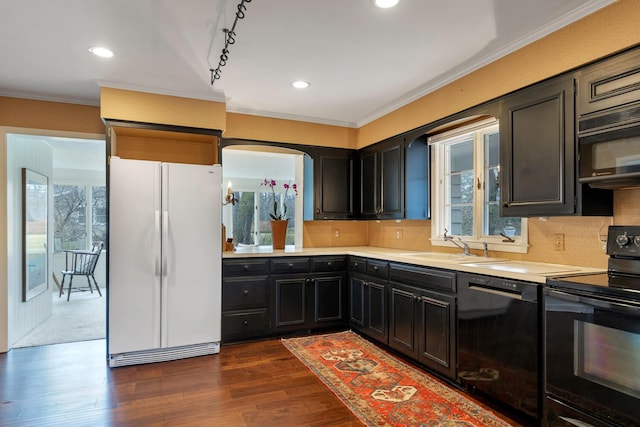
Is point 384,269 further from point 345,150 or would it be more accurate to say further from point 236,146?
point 236,146

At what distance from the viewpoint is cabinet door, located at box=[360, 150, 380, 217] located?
4.43 metres

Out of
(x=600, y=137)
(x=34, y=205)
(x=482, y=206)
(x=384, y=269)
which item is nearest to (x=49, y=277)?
(x=34, y=205)

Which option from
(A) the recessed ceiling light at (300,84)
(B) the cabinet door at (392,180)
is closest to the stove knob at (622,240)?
(B) the cabinet door at (392,180)

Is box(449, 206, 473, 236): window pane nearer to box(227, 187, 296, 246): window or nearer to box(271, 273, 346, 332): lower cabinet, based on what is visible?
box(271, 273, 346, 332): lower cabinet

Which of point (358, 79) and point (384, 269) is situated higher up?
point (358, 79)

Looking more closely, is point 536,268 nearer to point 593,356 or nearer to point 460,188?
point 593,356

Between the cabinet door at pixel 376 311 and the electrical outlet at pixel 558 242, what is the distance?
4.72 ft

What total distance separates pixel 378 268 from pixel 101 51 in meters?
2.90

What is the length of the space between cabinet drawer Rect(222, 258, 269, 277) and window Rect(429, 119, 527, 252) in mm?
1758

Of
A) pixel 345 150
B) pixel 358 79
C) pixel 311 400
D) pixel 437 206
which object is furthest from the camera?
pixel 345 150

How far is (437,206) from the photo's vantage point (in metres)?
3.98

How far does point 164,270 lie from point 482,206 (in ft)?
9.58

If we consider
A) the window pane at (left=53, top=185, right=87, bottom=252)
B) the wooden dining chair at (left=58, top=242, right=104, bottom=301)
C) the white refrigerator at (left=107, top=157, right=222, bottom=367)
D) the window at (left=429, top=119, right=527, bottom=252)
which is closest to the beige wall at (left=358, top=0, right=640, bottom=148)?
the window at (left=429, top=119, right=527, bottom=252)

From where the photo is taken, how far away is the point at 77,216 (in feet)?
23.9
